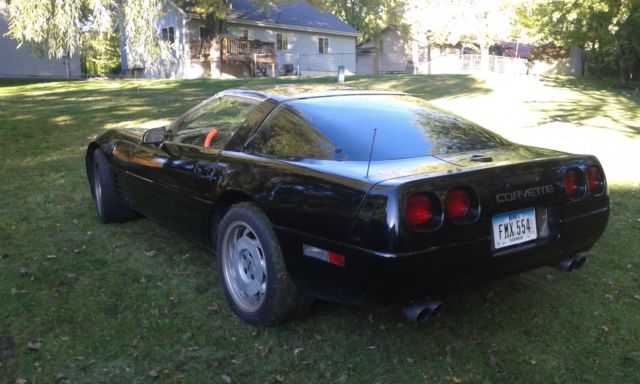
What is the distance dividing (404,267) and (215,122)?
7.13ft

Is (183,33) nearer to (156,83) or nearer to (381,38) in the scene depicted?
(156,83)

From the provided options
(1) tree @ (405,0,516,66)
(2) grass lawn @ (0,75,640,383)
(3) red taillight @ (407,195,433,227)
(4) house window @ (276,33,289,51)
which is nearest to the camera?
(3) red taillight @ (407,195,433,227)

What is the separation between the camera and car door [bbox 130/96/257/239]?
3.97 metres

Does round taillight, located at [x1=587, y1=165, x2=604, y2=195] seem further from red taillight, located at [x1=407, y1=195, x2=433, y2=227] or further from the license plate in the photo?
red taillight, located at [x1=407, y1=195, x2=433, y2=227]

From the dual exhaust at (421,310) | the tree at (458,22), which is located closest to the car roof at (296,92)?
the dual exhaust at (421,310)

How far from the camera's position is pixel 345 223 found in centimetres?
290

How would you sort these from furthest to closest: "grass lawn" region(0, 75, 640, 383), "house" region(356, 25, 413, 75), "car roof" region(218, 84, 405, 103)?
"house" region(356, 25, 413, 75) → "car roof" region(218, 84, 405, 103) → "grass lawn" region(0, 75, 640, 383)

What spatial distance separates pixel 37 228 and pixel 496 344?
4215 millimetres

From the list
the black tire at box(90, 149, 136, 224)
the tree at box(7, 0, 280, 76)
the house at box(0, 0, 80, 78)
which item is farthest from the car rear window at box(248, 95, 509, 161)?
the house at box(0, 0, 80, 78)

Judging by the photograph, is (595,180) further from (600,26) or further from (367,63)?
(367,63)

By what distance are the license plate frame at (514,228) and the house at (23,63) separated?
30022mm

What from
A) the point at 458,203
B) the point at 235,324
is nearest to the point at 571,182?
the point at 458,203

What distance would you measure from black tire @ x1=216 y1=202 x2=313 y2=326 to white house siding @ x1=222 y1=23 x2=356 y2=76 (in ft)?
99.3

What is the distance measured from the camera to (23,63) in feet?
99.5
